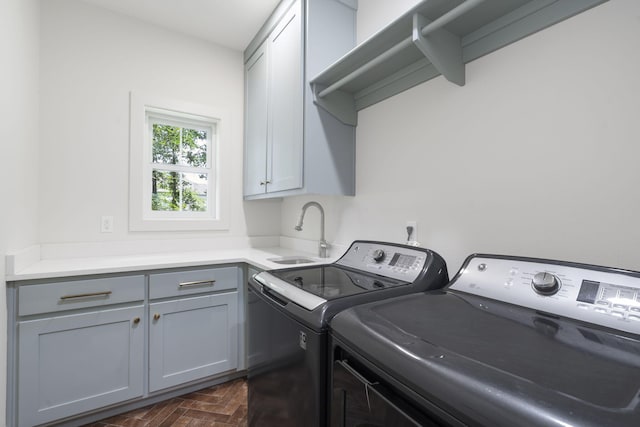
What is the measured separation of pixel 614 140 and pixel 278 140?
167cm

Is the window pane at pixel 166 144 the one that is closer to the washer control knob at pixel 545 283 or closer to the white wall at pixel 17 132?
the white wall at pixel 17 132

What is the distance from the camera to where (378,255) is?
1.45 meters

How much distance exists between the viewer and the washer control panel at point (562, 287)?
28.5 inches

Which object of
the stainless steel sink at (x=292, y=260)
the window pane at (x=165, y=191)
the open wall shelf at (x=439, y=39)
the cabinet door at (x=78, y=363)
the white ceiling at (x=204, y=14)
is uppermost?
the white ceiling at (x=204, y=14)

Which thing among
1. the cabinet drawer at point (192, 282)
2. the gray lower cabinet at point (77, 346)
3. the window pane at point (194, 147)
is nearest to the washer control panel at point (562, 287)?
the cabinet drawer at point (192, 282)

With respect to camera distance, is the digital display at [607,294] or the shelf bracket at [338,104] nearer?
the digital display at [607,294]

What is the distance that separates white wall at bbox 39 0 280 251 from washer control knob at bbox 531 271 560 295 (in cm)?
229

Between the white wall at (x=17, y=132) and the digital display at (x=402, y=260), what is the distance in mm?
1801

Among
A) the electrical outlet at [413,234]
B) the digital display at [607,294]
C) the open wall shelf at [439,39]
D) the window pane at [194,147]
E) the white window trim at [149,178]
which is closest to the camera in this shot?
the digital display at [607,294]

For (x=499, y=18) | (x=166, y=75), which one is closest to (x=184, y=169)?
(x=166, y=75)

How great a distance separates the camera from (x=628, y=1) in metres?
0.90

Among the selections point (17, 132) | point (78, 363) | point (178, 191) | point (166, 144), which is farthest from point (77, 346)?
point (166, 144)

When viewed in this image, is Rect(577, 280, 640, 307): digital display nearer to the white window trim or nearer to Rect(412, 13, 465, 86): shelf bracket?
Rect(412, 13, 465, 86): shelf bracket

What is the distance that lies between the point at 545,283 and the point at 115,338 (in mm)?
2026
